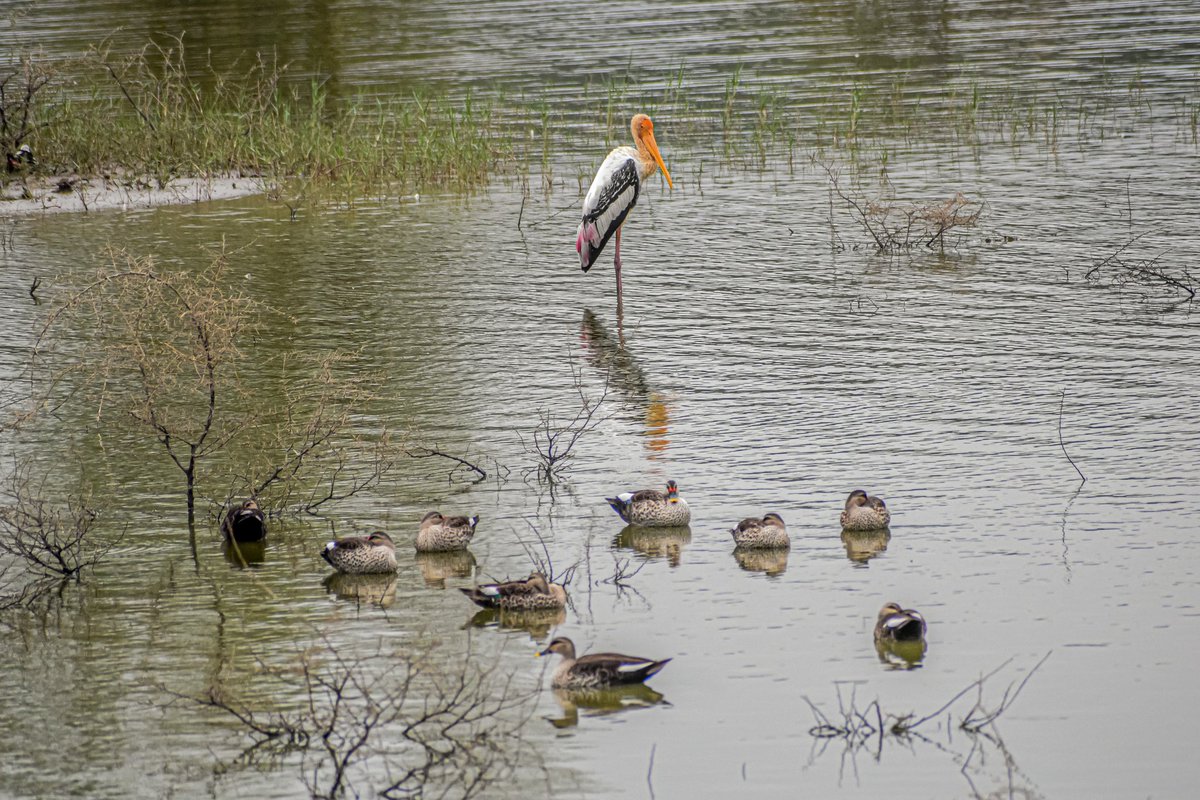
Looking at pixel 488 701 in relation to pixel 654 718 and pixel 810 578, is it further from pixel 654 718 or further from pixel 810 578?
pixel 810 578

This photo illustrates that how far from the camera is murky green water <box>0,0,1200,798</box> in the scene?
→ 7.25m

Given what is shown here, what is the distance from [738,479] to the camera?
10.6 m

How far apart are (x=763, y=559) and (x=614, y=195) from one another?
27.7ft

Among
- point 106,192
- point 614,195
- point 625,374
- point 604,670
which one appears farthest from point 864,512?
point 106,192

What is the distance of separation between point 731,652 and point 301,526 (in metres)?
3.30

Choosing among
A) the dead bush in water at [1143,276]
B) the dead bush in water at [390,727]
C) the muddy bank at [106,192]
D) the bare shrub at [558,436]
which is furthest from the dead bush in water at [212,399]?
the muddy bank at [106,192]

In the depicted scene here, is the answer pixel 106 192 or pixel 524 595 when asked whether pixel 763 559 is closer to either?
pixel 524 595

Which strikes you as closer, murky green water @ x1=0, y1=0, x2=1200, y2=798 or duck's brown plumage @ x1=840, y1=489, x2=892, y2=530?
murky green water @ x1=0, y1=0, x2=1200, y2=798

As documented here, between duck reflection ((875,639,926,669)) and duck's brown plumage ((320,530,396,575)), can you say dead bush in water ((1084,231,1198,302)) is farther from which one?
duck's brown plumage ((320,530,396,575))

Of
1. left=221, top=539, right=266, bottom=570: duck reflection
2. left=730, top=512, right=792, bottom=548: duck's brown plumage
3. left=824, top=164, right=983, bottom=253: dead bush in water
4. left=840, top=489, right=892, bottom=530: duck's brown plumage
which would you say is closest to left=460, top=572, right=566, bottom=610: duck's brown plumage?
left=730, top=512, right=792, bottom=548: duck's brown plumage

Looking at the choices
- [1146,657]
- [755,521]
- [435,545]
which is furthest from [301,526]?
[1146,657]

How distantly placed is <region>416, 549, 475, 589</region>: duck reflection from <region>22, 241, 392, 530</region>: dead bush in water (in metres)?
1.25

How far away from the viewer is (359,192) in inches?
864

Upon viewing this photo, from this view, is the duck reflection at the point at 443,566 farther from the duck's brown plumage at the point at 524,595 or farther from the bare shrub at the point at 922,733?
the bare shrub at the point at 922,733
